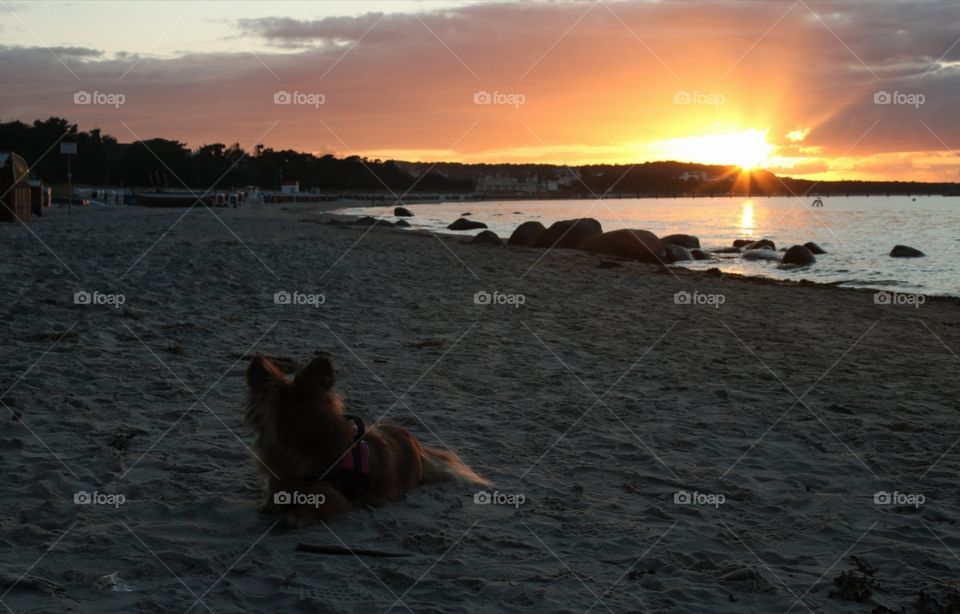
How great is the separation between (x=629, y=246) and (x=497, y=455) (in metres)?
23.3

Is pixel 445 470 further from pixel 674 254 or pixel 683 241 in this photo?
pixel 683 241

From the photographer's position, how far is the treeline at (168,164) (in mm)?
90375

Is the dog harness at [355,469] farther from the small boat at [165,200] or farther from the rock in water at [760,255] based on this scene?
the small boat at [165,200]

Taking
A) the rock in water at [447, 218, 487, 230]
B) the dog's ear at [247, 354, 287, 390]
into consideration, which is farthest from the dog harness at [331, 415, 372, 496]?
the rock in water at [447, 218, 487, 230]

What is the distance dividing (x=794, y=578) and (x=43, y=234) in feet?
68.8

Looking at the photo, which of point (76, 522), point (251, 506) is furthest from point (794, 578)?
point (76, 522)

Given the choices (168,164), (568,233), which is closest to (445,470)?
(568,233)

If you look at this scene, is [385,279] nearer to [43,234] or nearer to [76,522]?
[43,234]

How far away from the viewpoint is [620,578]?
4242 mm

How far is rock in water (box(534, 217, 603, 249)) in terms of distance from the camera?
3169 cm

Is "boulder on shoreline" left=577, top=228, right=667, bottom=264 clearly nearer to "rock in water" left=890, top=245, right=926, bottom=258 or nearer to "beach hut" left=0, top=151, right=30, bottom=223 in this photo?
"rock in water" left=890, top=245, right=926, bottom=258

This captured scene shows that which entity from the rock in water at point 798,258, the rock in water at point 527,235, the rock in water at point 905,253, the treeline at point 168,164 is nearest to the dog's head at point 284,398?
the rock in water at point 798,258

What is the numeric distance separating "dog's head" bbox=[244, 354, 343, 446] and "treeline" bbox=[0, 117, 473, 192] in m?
57.2

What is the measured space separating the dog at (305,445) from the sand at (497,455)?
0.45ft
